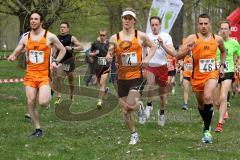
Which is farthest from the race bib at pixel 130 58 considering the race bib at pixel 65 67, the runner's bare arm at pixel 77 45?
the race bib at pixel 65 67

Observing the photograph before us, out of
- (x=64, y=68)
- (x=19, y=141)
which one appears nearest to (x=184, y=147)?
(x=19, y=141)

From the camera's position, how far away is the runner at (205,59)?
934 centimetres

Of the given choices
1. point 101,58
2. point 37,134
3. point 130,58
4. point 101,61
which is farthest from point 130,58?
point 101,58

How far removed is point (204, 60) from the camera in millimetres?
9391

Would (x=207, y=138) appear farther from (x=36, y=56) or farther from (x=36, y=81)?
(x=36, y=56)

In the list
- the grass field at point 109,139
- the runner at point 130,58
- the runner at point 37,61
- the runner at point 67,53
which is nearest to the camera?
the grass field at point 109,139

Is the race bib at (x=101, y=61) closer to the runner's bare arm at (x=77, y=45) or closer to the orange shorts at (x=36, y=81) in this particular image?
the runner's bare arm at (x=77, y=45)

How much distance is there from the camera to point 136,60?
9.40m

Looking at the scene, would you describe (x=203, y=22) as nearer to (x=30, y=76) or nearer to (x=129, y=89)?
(x=129, y=89)

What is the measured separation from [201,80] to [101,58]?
8.06 meters

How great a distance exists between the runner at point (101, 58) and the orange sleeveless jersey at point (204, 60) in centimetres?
555

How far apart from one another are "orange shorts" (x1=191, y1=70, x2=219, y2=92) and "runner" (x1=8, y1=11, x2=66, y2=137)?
241cm

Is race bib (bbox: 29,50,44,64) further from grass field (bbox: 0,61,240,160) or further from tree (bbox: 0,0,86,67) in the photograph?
tree (bbox: 0,0,86,67)

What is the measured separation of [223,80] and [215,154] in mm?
3095
